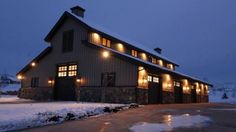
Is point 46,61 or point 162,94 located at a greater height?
point 46,61

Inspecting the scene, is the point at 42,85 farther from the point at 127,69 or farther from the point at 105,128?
the point at 105,128

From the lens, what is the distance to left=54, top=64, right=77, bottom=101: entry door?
91.3 feet

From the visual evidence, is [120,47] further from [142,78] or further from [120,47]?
[142,78]

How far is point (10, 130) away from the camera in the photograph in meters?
9.02

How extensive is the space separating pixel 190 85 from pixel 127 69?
17916 mm

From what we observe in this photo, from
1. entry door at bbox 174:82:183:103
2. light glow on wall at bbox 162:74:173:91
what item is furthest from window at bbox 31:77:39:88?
entry door at bbox 174:82:183:103

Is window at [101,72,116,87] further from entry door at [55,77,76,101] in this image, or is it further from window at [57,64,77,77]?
entry door at [55,77,76,101]

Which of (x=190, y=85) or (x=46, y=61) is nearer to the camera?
(x=46, y=61)

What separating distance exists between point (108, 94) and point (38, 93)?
36.5 ft

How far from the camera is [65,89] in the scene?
28.4 metres

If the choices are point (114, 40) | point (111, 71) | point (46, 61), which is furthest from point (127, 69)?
point (46, 61)

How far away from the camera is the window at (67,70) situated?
2802cm

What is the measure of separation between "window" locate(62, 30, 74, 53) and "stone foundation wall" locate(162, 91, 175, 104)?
11589mm

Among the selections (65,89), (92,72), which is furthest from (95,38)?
(65,89)
